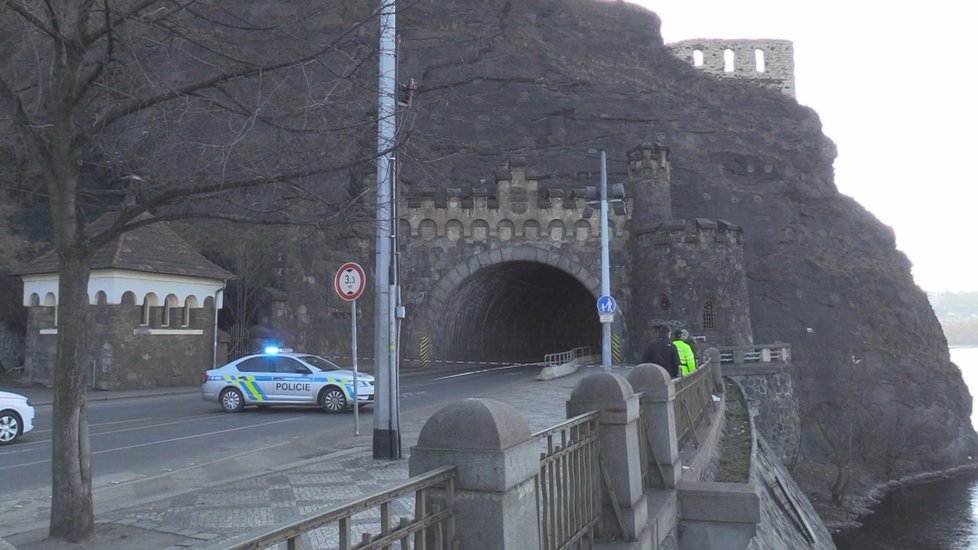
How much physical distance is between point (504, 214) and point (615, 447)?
1059 inches

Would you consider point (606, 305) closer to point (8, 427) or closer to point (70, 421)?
point (8, 427)

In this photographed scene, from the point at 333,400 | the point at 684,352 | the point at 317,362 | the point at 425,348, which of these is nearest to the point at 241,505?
the point at 333,400

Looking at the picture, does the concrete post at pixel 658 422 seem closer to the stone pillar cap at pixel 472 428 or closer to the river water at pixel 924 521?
the stone pillar cap at pixel 472 428

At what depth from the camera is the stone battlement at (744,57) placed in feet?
217

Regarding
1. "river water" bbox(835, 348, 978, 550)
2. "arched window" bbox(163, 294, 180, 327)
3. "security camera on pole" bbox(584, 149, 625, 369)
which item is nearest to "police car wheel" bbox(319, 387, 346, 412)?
"security camera on pole" bbox(584, 149, 625, 369)

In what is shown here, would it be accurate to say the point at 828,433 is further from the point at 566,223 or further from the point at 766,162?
the point at 766,162

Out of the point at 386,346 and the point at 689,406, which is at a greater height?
the point at 386,346

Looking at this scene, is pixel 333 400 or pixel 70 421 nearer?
pixel 70 421

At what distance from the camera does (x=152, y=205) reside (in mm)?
6176

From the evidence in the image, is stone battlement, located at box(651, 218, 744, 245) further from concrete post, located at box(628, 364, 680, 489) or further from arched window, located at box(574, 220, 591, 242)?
concrete post, located at box(628, 364, 680, 489)

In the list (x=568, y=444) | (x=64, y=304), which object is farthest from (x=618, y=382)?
(x=64, y=304)

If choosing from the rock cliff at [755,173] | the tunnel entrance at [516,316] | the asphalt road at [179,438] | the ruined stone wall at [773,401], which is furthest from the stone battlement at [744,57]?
the asphalt road at [179,438]

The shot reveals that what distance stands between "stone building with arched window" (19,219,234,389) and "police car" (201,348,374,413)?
24.7 ft

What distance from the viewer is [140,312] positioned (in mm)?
23281
